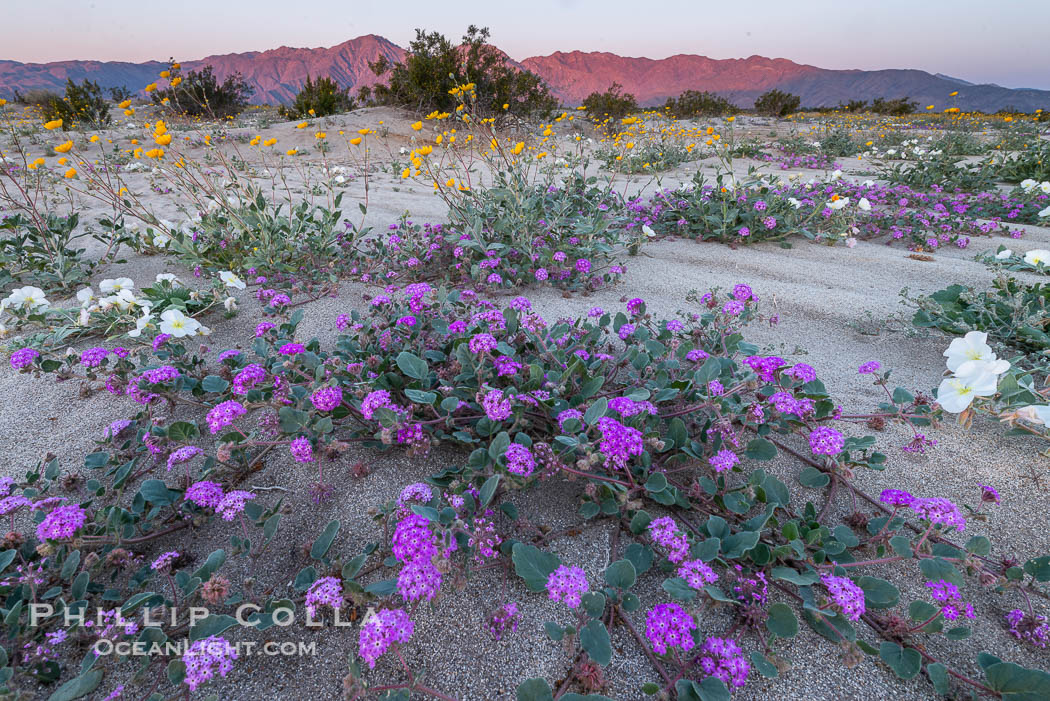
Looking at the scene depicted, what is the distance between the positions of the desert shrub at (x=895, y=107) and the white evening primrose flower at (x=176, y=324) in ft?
78.4

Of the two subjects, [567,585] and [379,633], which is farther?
[567,585]

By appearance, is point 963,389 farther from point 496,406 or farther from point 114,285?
point 114,285

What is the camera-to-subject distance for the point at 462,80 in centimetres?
1111

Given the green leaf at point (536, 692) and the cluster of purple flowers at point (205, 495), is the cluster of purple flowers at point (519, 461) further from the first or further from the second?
the cluster of purple flowers at point (205, 495)

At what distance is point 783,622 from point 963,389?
3.27ft

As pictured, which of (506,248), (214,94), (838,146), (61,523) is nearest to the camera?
(61,523)

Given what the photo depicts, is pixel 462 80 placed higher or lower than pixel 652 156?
higher

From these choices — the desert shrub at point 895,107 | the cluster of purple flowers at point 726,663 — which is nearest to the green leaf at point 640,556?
the cluster of purple flowers at point 726,663

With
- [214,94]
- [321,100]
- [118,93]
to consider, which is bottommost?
[321,100]

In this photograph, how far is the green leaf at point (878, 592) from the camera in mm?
1146

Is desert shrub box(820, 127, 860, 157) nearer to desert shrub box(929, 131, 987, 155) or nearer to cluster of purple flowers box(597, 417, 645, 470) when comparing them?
desert shrub box(929, 131, 987, 155)

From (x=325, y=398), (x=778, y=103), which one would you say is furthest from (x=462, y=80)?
(x=778, y=103)

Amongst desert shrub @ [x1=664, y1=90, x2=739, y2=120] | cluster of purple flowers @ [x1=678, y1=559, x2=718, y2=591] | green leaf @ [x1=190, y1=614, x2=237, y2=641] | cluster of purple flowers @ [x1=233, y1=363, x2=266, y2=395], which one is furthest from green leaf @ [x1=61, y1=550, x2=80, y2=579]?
desert shrub @ [x1=664, y1=90, x2=739, y2=120]

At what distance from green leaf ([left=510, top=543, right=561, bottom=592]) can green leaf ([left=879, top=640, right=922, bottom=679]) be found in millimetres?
795
